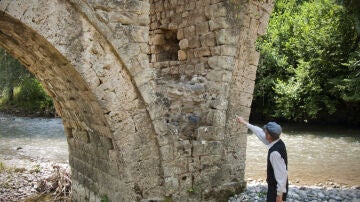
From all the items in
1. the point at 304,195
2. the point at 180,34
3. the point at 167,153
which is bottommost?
the point at 304,195

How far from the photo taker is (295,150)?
1053 cm

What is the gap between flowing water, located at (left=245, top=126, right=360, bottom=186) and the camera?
7.85 metres

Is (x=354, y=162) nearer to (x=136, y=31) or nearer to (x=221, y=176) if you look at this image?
(x=221, y=176)

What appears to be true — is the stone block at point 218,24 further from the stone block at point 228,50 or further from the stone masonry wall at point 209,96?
the stone block at point 228,50

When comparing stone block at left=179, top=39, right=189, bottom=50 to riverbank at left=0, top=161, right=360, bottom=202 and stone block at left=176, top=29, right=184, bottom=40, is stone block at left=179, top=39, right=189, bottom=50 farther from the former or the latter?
riverbank at left=0, top=161, right=360, bottom=202

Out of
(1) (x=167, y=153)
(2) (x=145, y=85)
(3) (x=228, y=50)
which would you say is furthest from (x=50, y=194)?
(3) (x=228, y=50)

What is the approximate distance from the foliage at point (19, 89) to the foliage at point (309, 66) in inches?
458

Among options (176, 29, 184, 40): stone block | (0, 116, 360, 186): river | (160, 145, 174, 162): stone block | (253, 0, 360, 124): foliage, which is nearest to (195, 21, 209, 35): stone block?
(176, 29, 184, 40): stone block

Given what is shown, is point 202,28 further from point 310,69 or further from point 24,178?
point 310,69

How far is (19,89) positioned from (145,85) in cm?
2098

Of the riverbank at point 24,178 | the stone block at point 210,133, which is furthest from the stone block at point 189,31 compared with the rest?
the riverbank at point 24,178

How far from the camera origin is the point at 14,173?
8.38m

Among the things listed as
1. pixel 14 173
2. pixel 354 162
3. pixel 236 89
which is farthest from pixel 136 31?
pixel 354 162

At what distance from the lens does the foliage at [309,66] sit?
13.4 metres
